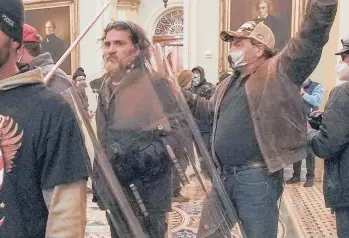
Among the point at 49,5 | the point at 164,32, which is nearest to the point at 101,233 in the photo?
the point at 49,5

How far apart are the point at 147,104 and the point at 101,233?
2158 mm

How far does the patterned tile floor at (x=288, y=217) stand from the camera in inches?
96.1

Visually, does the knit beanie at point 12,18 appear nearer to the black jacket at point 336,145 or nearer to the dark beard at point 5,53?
the dark beard at point 5,53

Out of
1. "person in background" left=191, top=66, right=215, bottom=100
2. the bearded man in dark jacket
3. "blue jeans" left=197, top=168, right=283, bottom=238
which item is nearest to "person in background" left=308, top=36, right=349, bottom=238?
"blue jeans" left=197, top=168, right=283, bottom=238

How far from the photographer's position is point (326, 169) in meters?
2.84

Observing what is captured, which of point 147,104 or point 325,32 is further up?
point 325,32

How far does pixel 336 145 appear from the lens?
269 centimetres

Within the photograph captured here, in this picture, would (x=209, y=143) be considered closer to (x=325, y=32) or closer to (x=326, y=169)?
(x=326, y=169)

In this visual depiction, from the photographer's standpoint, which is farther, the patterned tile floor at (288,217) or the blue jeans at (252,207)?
the blue jeans at (252,207)

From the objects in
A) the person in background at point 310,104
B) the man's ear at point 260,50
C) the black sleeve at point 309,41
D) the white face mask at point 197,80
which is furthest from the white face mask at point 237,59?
the person in background at point 310,104

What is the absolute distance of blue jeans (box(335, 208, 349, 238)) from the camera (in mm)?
2741

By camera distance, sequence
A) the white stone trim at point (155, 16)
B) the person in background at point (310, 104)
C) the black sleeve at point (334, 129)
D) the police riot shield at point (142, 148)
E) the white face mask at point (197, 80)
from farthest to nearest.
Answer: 1. the white stone trim at point (155, 16)
2. the person in background at point (310, 104)
3. the white face mask at point (197, 80)
4. the black sleeve at point (334, 129)
5. the police riot shield at point (142, 148)

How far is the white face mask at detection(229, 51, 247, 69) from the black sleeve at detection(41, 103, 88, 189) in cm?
146

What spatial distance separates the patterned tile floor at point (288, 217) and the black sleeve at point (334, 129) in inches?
23.7
